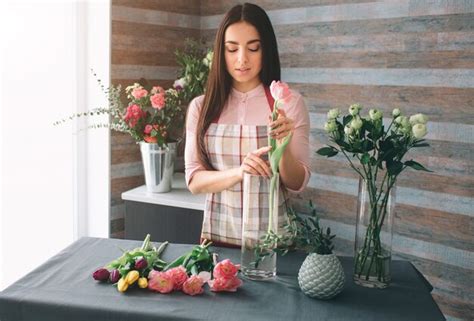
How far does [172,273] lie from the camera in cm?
153

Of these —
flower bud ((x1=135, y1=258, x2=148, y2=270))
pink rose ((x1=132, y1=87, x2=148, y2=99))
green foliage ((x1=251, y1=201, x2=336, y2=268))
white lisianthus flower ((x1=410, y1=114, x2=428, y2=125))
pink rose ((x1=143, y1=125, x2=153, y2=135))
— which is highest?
pink rose ((x1=132, y1=87, x2=148, y2=99))

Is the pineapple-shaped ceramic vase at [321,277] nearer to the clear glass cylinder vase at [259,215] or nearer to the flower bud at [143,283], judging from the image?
the clear glass cylinder vase at [259,215]

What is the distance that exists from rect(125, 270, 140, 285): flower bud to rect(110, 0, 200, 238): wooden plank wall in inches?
66.4

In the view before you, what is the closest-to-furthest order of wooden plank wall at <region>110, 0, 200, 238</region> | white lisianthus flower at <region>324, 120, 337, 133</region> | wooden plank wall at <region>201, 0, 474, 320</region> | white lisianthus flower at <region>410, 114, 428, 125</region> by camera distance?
white lisianthus flower at <region>410, 114, 428, 125</region>
white lisianthus flower at <region>324, 120, 337, 133</region>
wooden plank wall at <region>201, 0, 474, 320</region>
wooden plank wall at <region>110, 0, 200, 238</region>

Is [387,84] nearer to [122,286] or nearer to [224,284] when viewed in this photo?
[224,284]

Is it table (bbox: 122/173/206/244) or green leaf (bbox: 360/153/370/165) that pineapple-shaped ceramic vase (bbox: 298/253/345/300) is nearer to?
green leaf (bbox: 360/153/370/165)

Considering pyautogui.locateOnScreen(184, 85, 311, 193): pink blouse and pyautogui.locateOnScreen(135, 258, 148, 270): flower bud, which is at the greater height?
pyautogui.locateOnScreen(184, 85, 311, 193): pink blouse

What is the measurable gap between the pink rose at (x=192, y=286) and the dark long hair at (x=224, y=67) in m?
0.66

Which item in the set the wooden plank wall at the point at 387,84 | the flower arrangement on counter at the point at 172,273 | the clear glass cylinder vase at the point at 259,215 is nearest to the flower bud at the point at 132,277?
the flower arrangement on counter at the point at 172,273

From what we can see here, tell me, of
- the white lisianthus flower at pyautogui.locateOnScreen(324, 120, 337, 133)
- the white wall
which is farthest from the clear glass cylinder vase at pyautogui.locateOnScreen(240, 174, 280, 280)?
the white wall

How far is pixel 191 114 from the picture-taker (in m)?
2.13

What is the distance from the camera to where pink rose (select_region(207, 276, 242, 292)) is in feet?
4.98

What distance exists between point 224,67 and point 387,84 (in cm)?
111

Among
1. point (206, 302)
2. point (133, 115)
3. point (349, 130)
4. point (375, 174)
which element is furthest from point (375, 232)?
point (133, 115)
